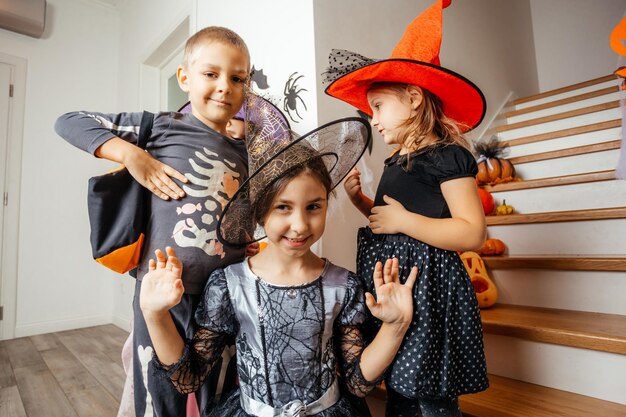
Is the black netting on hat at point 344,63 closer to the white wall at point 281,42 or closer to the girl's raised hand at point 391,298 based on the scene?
the white wall at point 281,42

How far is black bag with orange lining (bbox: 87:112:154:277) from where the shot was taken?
855mm

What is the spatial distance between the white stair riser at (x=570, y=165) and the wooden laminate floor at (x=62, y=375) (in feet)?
9.34

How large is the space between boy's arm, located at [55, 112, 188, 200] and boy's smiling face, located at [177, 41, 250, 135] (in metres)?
0.18

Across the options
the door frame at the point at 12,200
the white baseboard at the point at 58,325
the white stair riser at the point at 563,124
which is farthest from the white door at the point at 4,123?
the white stair riser at the point at 563,124

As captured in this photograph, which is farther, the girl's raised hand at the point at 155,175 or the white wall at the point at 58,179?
the white wall at the point at 58,179

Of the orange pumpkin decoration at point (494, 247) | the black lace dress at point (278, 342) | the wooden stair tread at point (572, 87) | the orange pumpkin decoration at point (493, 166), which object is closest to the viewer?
the black lace dress at point (278, 342)

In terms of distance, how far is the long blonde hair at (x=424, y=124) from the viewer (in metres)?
0.94

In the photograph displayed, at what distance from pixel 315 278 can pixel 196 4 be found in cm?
215

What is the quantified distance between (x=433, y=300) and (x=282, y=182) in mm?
463

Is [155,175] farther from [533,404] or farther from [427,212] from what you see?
[533,404]

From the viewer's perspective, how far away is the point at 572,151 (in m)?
2.28

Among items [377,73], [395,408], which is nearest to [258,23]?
[377,73]

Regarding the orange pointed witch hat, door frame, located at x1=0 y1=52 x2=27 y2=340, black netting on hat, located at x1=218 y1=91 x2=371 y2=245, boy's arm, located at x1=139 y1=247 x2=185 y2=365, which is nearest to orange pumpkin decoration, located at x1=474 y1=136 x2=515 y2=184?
the orange pointed witch hat

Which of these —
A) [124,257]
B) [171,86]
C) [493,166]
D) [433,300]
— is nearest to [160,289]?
[124,257]
